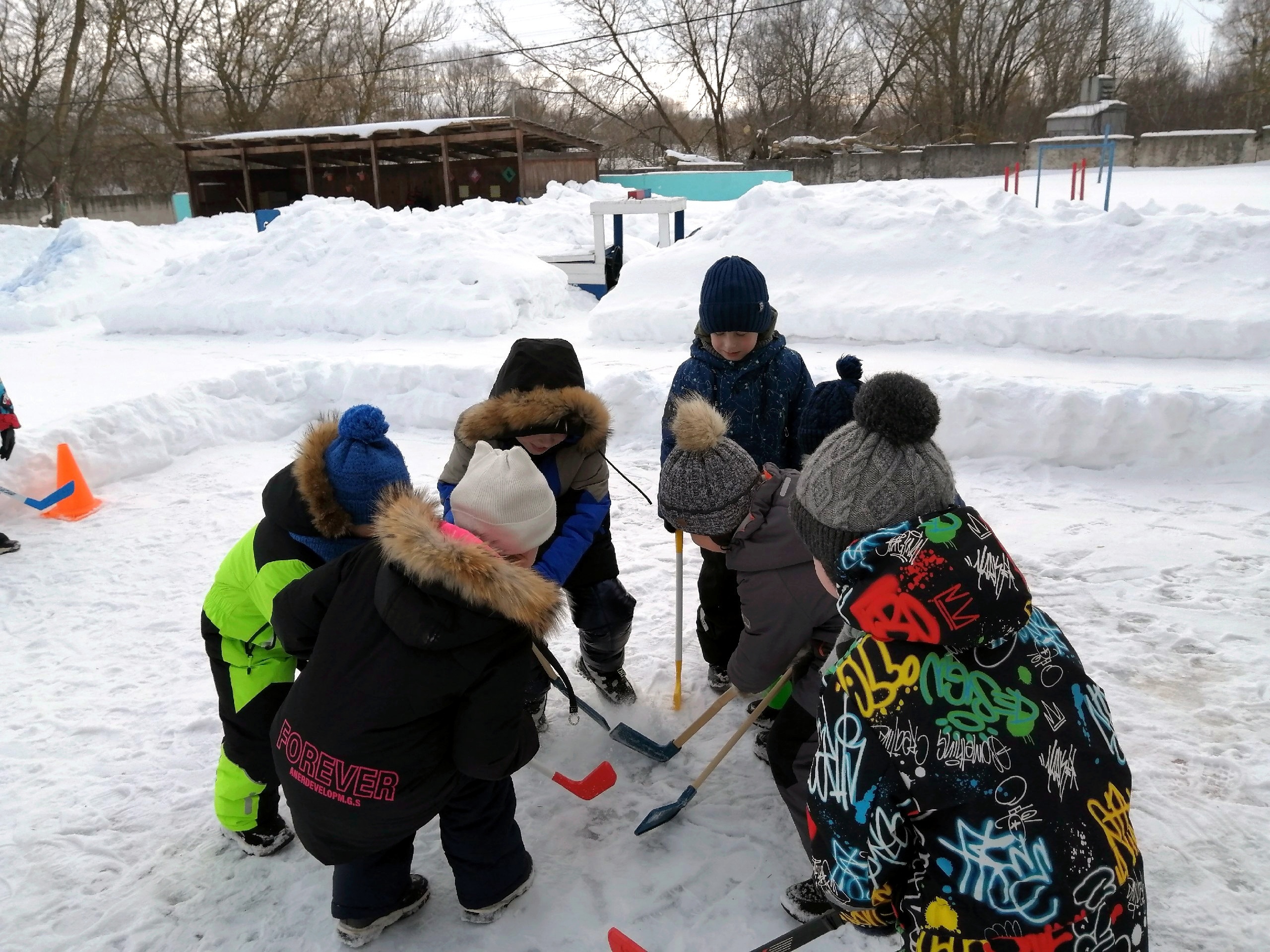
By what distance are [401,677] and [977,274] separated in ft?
24.6

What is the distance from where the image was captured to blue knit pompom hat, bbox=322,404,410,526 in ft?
7.32

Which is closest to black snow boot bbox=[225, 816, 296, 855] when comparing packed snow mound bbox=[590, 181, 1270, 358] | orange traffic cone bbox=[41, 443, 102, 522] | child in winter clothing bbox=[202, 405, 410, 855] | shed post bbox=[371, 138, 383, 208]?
child in winter clothing bbox=[202, 405, 410, 855]

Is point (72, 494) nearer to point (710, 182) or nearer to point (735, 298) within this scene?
point (735, 298)

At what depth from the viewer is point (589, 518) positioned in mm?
2930

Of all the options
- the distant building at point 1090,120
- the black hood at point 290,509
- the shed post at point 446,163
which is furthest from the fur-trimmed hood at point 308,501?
the distant building at point 1090,120

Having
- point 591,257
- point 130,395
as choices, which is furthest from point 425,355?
Result: point 591,257

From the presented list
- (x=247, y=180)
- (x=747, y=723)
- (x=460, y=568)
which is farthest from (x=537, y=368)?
(x=247, y=180)

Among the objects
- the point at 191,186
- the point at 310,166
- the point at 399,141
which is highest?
the point at 399,141

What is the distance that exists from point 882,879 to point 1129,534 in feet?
12.3

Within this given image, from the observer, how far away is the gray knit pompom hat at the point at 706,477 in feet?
8.18

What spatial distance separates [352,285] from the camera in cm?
1051

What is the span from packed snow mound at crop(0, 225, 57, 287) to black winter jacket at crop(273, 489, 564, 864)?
16.7 m

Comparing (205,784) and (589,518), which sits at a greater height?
(589,518)

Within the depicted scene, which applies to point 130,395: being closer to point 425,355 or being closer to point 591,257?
point 425,355
